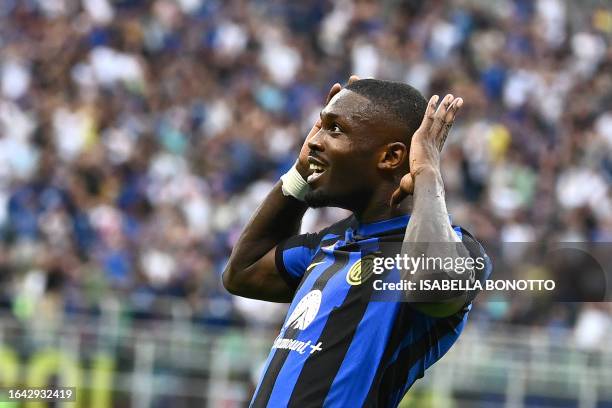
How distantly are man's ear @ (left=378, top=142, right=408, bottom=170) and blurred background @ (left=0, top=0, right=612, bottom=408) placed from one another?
27.2 feet

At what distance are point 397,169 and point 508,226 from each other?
10974 millimetres

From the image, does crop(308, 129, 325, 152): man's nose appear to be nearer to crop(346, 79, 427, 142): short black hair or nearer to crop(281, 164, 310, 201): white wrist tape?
crop(346, 79, 427, 142): short black hair

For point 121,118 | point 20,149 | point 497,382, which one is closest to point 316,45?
point 121,118

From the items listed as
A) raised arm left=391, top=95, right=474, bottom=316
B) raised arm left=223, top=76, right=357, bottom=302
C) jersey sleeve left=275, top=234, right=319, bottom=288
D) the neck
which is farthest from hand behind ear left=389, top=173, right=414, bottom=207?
raised arm left=223, top=76, right=357, bottom=302

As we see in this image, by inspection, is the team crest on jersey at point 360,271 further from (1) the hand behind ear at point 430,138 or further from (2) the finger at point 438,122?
(2) the finger at point 438,122

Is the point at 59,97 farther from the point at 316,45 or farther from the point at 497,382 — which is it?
the point at 497,382

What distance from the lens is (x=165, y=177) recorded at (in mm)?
16047

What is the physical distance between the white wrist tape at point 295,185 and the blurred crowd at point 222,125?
8448 millimetres

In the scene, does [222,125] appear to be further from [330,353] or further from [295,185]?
[330,353]

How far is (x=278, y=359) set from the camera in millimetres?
4270

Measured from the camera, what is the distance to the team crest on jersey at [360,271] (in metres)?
4.21

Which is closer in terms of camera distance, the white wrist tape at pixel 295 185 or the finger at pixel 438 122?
the finger at pixel 438 122

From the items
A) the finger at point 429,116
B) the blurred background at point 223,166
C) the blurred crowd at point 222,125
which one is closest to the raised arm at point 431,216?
the finger at point 429,116

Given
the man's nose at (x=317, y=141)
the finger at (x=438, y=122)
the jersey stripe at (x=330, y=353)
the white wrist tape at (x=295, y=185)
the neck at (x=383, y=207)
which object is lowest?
the jersey stripe at (x=330, y=353)
